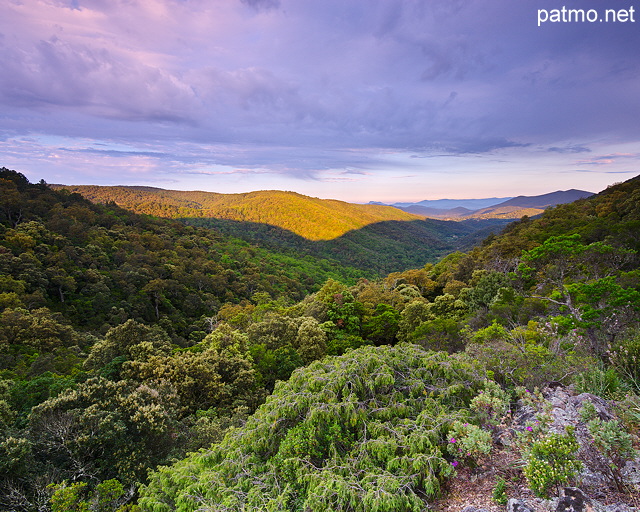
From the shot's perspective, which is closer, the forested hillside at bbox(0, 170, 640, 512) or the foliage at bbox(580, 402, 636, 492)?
the foliage at bbox(580, 402, 636, 492)

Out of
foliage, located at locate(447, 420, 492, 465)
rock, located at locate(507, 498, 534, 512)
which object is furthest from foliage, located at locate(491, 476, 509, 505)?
foliage, located at locate(447, 420, 492, 465)

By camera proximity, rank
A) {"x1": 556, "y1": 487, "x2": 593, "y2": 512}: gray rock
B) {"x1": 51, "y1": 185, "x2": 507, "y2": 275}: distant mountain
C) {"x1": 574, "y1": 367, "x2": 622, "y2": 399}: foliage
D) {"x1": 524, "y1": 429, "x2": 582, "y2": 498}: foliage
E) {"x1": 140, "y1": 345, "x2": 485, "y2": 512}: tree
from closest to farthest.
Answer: {"x1": 556, "y1": 487, "x2": 593, "y2": 512}: gray rock
{"x1": 524, "y1": 429, "x2": 582, "y2": 498}: foliage
{"x1": 140, "y1": 345, "x2": 485, "y2": 512}: tree
{"x1": 574, "y1": 367, "x2": 622, "y2": 399}: foliage
{"x1": 51, "y1": 185, "x2": 507, "y2": 275}: distant mountain

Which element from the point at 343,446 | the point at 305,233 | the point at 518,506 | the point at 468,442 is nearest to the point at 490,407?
the point at 468,442

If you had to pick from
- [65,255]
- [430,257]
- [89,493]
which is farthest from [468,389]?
[430,257]

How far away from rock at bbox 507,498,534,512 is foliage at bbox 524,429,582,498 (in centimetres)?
21

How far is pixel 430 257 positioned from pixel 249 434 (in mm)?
161787

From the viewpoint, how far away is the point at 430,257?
158 m

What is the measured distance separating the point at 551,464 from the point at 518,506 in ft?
2.32

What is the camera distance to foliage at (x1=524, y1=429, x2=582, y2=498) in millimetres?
3982

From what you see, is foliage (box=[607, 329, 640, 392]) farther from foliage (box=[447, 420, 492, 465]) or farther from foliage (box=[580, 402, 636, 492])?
foliage (box=[447, 420, 492, 465])

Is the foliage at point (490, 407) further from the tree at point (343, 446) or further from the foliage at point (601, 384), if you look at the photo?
the foliage at point (601, 384)

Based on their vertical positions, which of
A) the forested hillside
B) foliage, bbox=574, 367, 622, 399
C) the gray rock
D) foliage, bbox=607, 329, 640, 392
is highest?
foliage, bbox=607, 329, 640, 392

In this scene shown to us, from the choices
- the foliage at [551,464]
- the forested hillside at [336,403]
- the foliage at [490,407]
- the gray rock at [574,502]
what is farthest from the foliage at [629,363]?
the gray rock at [574,502]

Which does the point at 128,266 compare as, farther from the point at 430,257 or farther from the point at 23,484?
the point at 430,257
